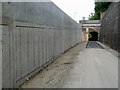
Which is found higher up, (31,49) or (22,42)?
(22,42)

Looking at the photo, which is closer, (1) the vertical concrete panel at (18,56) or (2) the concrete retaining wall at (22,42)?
(2) the concrete retaining wall at (22,42)

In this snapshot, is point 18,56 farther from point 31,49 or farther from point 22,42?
point 31,49

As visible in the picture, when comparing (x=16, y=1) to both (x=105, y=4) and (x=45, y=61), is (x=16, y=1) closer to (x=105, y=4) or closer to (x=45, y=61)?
(x=45, y=61)

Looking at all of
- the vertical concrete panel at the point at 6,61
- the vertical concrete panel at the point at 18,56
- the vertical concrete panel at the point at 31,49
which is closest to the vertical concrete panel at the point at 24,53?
the vertical concrete panel at the point at 18,56

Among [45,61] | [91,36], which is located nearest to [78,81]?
[45,61]

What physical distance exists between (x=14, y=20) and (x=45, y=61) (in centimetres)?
694

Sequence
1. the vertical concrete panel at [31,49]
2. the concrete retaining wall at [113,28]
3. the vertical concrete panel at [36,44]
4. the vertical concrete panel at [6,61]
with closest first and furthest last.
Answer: the vertical concrete panel at [6,61] < the vertical concrete panel at [31,49] < the vertical concrete panel at [36,44] < the concrete retaining wall at [113,28]

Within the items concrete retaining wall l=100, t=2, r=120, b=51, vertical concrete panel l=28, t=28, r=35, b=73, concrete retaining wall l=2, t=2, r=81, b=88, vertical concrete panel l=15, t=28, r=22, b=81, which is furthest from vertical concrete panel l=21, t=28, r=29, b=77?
concrete retaining wall l=100, t=2, r=120, b=51

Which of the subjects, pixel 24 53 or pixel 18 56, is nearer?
pixel 18 56

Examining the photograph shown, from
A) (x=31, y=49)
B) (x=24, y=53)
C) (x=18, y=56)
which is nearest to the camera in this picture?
(x=18, y=56)

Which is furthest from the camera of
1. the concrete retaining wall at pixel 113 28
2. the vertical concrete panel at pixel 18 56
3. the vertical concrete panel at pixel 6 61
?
the concrete retaining wall at pixel 113 28

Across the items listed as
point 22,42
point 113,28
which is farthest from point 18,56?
point 113,28

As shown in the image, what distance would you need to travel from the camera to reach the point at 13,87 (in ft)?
31.2

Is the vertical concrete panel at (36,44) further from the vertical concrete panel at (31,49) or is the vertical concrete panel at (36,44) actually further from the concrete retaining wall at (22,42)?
the vertical concrete panel at (31,49)
